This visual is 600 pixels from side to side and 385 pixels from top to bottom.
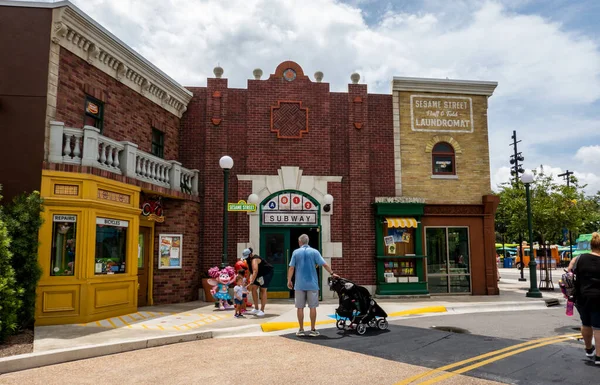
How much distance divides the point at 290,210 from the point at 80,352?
902 cm

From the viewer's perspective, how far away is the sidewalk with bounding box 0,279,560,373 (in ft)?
24.0

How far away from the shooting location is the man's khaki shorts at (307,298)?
859 centimetres

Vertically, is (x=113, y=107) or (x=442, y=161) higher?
(x=113, y=107)

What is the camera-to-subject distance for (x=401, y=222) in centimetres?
1546

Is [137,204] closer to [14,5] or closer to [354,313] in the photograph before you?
[14,5]

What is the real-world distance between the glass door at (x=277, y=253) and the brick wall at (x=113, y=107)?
165 inches

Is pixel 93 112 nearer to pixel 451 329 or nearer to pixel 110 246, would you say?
pixel 110 246

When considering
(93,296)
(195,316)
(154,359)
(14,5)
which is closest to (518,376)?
(154,359)

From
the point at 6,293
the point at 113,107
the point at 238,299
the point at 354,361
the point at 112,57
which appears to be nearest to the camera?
the point at 354,361

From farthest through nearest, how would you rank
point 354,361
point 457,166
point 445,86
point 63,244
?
point 445,86, point 457,166, point 63,244, point 354,361

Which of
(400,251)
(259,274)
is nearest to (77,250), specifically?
(259,274)

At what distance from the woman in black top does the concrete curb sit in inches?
254

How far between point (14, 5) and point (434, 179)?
525 inches

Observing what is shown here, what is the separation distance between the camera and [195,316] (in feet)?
36.3
